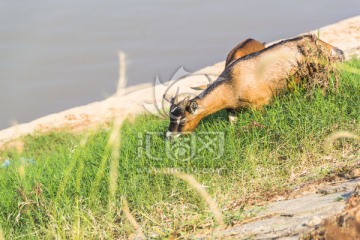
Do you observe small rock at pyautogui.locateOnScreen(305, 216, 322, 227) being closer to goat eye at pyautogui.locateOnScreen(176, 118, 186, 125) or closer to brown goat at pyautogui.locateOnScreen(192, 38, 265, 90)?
goat eye at pyautogui.locateOnScreen(176, 118, 186, 125)

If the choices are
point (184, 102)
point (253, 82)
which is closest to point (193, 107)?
point (184, 102)

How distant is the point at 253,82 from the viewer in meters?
6.89

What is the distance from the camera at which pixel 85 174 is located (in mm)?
5988

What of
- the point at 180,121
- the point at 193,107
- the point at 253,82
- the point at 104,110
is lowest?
the point at 104,110

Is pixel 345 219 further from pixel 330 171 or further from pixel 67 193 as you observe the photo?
pixel 67 193

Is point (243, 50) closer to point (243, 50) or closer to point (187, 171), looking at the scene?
point (243, 50)

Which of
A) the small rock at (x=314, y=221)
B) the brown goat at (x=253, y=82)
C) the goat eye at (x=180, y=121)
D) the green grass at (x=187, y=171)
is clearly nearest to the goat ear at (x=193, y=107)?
the brown goat at (x=253, y=82)

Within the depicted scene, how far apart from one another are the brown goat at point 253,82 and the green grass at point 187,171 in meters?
0.14

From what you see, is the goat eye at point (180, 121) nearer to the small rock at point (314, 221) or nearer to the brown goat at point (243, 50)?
the brown goat at point (243, 50)

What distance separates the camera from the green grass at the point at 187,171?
491cm

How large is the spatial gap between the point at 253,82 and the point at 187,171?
1518 mm

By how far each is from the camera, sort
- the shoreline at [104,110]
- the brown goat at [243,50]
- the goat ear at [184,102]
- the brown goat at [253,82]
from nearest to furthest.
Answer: the goat ear at [184,102]
the brown goat at [253,82]
the brown goat at [243,50]
the shoreline at [104,110]

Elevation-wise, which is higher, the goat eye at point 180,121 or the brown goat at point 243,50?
the brown goat at point 243,50

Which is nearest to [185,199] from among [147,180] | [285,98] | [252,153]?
[147,180]
